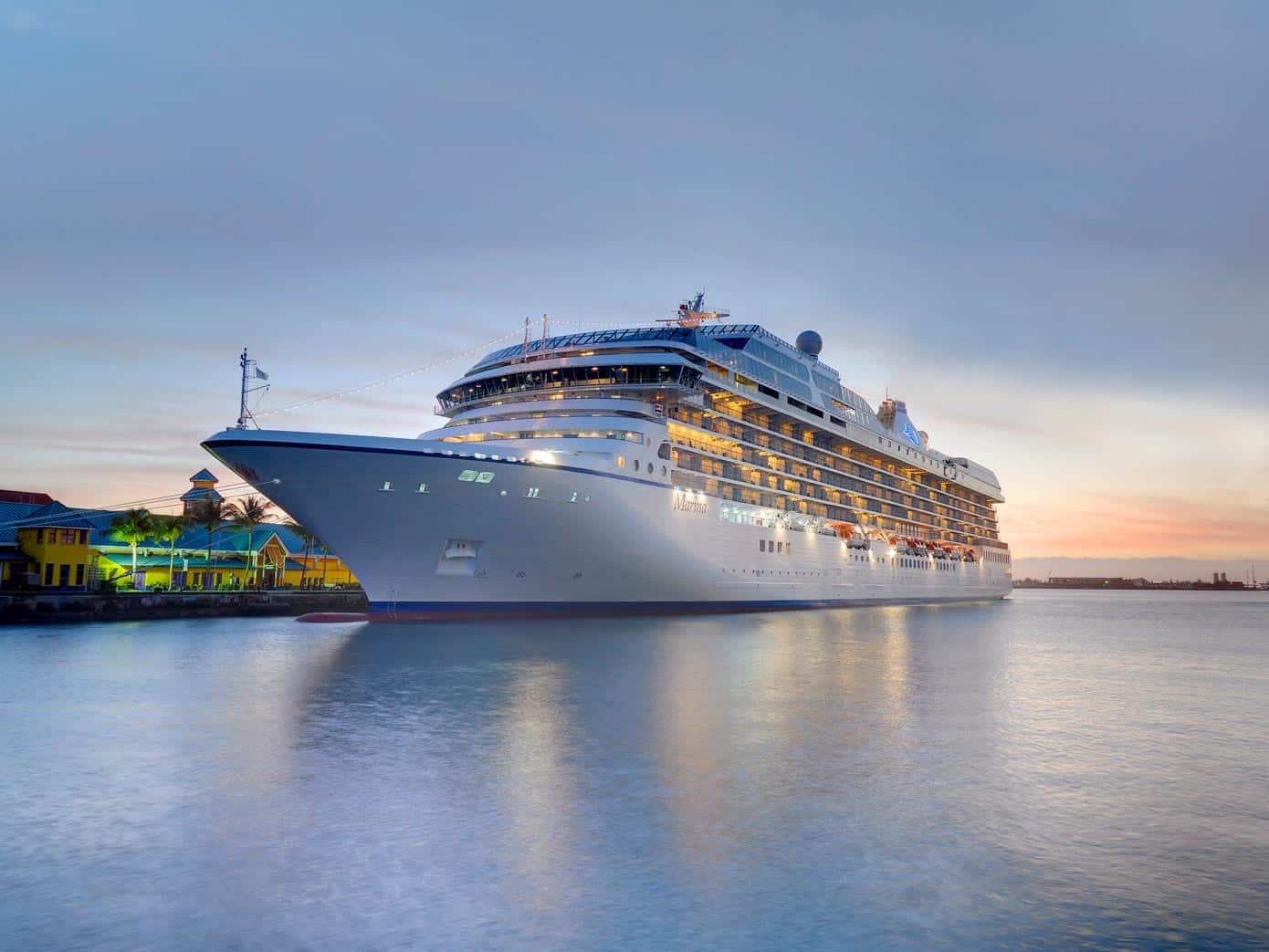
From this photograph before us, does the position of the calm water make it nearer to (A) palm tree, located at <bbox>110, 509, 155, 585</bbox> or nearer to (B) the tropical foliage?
(A) palm tree, located at <bbox>110, 509, 155, 585</bbox>

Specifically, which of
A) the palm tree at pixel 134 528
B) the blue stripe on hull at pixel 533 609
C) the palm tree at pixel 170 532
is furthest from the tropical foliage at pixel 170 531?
the blue stripe on hull at pixel 533 609

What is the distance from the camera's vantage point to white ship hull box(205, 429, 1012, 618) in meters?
36.3

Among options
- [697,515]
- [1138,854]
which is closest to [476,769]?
[1138,854]

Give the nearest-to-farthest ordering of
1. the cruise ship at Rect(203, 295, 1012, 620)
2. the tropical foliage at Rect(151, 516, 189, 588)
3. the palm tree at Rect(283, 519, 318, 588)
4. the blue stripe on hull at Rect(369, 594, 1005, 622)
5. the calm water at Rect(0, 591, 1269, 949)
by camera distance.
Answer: the calm water at Rect(0, 591, 1269, 949), the cruise ship at Rect(203, 295, 1012, 620), the blue stripe on hull at Rect(369, 594, 1005, 622), the tropical foliage at Rect(151, 516, 189, 588), the palm tree at Rect(283, 519, 318, 588)

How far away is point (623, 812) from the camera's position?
1070 centimetres

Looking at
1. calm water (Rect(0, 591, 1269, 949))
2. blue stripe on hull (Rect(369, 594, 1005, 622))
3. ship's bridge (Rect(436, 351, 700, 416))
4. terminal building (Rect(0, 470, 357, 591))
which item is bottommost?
calm water (Rect(0, 591, 1269, 949))

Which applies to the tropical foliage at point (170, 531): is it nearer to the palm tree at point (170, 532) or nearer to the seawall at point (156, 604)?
the palm tree at point (170, 532)

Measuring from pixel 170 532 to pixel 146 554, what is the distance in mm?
7602

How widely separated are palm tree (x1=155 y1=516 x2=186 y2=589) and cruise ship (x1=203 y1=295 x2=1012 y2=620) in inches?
1406

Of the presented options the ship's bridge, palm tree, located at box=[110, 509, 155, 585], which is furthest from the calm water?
palm tree, located at box=[110, 509, 155, 585]

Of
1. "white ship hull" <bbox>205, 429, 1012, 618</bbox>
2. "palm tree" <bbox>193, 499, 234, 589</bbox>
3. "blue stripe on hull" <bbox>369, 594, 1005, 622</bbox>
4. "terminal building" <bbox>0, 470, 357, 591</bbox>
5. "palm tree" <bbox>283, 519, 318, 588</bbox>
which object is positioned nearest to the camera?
"white ship hull" <bbox>205, 429, 1012, 618</bbox>

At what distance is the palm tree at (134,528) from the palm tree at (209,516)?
481 centimetres

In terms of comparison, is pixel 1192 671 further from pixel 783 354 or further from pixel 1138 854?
pixel 783 354

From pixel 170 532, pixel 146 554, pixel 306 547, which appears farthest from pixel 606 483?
pixel 306 547
